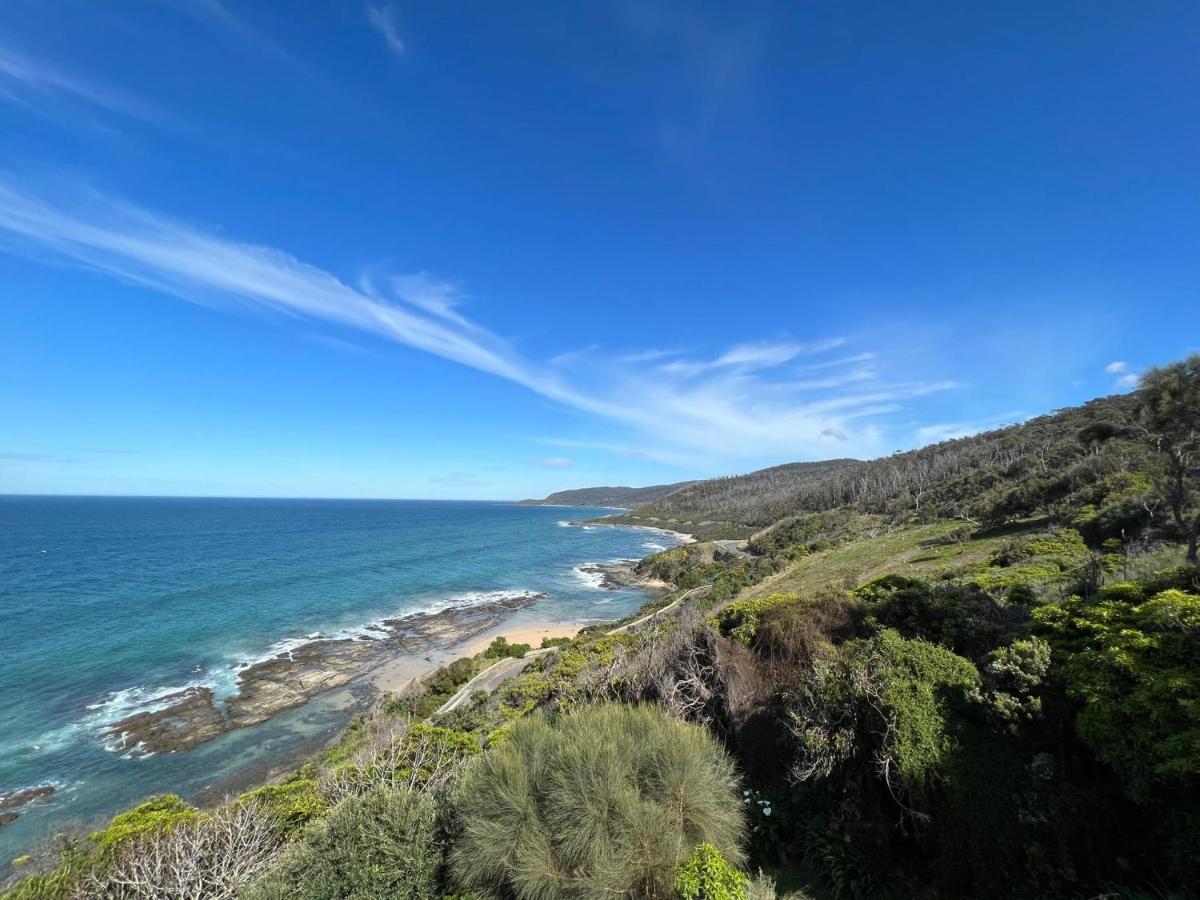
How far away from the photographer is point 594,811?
5.54 m

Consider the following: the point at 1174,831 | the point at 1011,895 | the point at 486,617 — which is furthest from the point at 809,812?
the point at 486,617

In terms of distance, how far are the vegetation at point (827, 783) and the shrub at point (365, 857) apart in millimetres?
24

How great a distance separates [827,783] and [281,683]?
1097 inches

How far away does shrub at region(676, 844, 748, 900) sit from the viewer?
5051 millimetres

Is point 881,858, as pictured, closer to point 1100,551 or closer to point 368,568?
point 1100,551

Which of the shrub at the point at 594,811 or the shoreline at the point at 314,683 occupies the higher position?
the shrub at the point at 594,811

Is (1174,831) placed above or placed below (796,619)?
below

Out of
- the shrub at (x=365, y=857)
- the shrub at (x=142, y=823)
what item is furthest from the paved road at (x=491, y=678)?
the shrub at (x=365, y=857)

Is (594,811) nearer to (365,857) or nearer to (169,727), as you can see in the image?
(365,857)

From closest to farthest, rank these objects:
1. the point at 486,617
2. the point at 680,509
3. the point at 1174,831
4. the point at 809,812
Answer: the point at 1174,831, the point at 809,812, the point at 486,617, the point at 680,509

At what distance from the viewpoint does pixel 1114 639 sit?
6.43 m

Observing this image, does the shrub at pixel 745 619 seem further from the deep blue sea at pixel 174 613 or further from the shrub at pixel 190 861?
the deep blue sea at pixel 174 613

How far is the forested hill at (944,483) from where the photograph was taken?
25562 millimetres

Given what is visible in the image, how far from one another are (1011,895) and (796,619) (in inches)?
208
